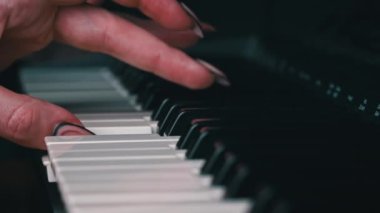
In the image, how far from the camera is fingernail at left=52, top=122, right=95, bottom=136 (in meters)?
1.06

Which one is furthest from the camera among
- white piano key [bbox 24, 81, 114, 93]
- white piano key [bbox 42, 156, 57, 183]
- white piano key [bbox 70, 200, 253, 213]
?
white piano key [bbox 24, 81, 114, 93]

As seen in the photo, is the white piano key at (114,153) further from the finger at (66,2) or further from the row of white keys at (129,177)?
the finger at (66,2)

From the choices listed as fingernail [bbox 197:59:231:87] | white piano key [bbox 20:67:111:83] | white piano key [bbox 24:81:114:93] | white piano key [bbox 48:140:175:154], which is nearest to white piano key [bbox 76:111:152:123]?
fingernail [bbox 197:59:231:87]

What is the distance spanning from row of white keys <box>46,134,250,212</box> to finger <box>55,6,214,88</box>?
0.25 meters

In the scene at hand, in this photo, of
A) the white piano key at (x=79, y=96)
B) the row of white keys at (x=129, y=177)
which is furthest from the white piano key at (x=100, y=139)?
the white piano key at (x=79, y=96)

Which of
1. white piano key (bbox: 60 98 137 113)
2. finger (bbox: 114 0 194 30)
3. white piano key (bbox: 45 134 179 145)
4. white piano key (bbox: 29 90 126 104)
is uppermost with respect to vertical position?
finger (bbox: 114 0 194 30)

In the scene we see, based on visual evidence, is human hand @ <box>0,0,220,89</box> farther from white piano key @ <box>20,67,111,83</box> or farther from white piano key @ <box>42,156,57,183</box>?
white piano key @ <box>20,67,111,83</box>

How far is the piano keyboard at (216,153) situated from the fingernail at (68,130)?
1.1 inches

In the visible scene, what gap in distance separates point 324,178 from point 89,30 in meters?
0.65

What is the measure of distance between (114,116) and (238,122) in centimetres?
28

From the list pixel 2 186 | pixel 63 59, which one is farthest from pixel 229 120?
pixel 63 59

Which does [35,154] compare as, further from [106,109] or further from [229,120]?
[229,120]

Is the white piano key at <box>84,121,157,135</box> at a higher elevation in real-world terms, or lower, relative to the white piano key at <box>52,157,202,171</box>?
lower

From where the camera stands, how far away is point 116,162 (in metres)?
0.88
